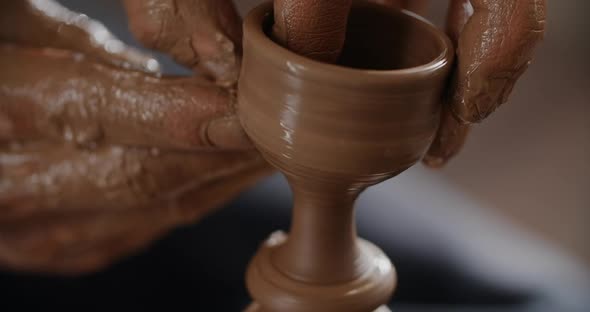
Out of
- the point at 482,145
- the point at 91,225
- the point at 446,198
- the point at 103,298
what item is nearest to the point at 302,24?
the point at 91,225

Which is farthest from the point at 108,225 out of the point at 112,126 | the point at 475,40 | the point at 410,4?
the point at 475,40

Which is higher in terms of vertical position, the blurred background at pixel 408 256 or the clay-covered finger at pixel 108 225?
the clay-covered finger at pixel 108 225

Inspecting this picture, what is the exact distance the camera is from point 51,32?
924 millimetres

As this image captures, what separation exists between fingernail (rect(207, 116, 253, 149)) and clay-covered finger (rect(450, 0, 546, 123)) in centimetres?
22

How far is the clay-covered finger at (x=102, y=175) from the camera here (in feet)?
2.80

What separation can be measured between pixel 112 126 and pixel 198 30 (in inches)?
6.8

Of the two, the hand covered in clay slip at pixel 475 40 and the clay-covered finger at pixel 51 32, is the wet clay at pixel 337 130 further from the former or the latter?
the clay-covered finger at pixel 51 32

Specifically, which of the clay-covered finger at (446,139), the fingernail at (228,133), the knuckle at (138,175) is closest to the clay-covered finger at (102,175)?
the knuckle at (138,175)

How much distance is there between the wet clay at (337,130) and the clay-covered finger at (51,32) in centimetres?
33

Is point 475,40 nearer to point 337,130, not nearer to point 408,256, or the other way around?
point 337,130

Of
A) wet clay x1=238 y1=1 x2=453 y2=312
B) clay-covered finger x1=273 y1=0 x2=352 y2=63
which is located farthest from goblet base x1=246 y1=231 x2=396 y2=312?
clay-covered finger x1=273 y1=0 x2=352 y2=63

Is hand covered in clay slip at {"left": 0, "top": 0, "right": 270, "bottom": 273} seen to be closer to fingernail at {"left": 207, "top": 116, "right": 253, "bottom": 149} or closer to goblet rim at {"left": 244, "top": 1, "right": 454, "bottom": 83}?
fingernail at {"left": 207, "top": 116, "right": 253, "bottom": 149}

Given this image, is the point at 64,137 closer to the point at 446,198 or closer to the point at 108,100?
the point at 108,100

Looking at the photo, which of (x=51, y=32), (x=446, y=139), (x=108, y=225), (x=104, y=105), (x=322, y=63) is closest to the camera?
(x=322, y=63)
